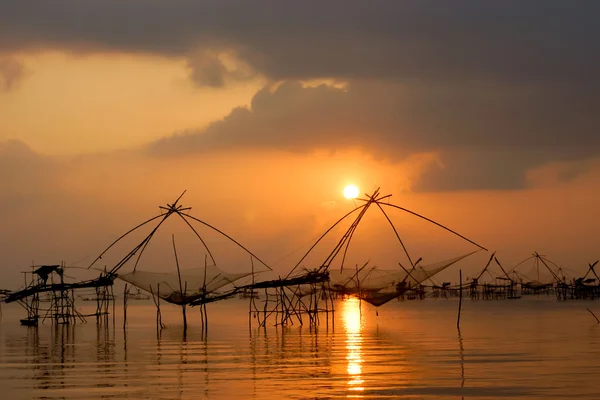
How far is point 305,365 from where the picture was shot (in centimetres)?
1650

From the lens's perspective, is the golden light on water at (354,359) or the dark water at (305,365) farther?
the golden light on water at (354,359)

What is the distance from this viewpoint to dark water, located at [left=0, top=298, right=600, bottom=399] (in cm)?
1292

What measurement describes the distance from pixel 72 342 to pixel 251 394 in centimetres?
1219

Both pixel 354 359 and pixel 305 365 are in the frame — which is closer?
pixel 305 365

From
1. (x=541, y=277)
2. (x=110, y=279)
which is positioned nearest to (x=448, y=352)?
(x=110, y=279)

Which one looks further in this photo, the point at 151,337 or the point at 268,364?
the point at 151,337

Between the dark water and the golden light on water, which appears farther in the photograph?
the golden light on water

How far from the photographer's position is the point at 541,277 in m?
72.0

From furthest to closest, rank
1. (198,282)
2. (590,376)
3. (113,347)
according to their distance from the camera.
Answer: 1. (198,282)
2. (113,347)
3. (590,376)

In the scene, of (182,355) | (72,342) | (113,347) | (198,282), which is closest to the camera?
(182,355)

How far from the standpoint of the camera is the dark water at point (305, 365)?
1292 cm

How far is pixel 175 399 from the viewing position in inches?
485

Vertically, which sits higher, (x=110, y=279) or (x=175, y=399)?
(x=110, y=279)

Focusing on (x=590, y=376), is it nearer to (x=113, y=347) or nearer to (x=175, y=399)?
(x=175, y=399)
